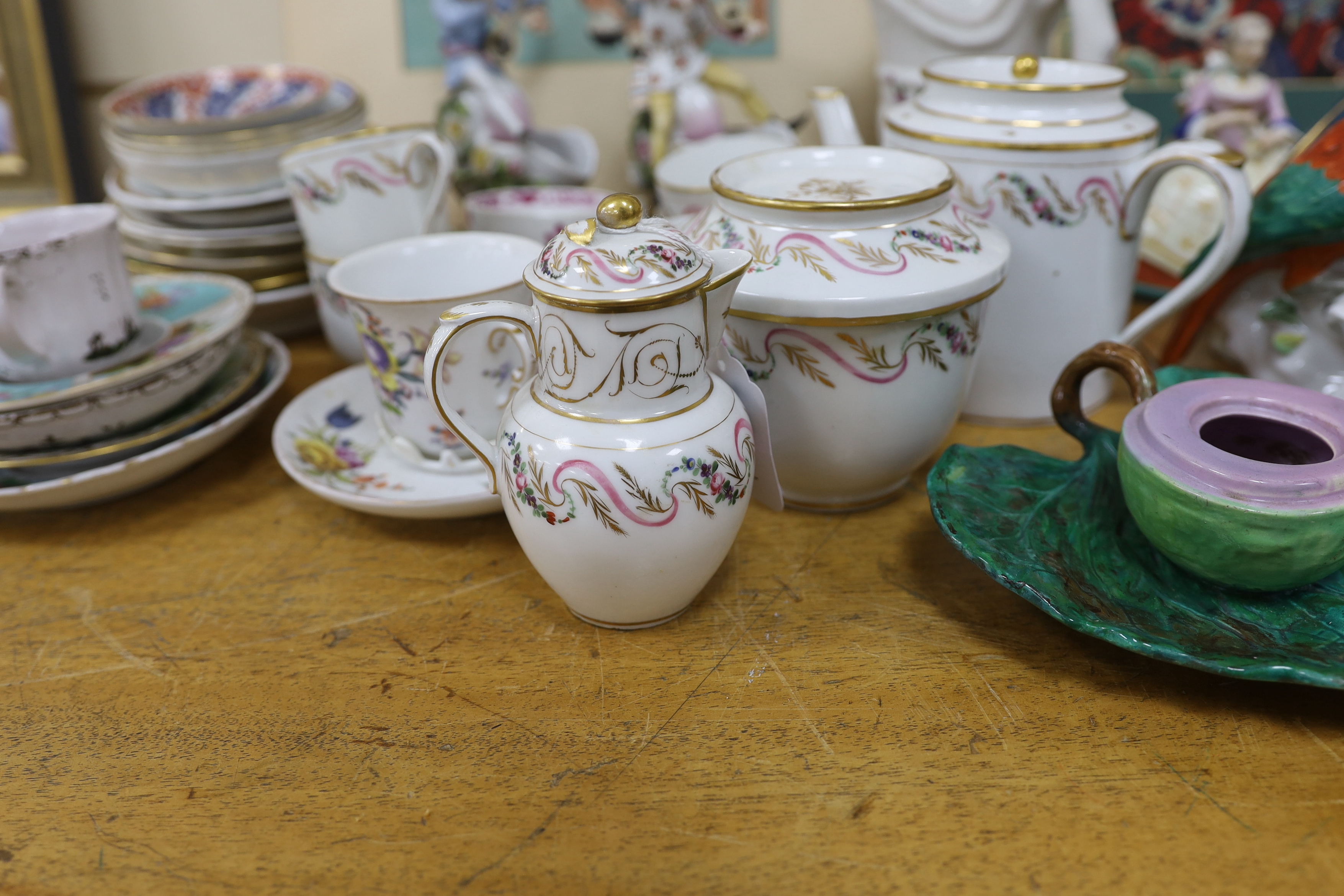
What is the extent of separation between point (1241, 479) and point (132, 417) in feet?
2.30

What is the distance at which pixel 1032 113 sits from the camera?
0.71m

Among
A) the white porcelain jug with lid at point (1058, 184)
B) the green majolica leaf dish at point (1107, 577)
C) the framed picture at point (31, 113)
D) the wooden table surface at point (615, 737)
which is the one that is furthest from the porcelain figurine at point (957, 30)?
the framed picture at point (31, 113)

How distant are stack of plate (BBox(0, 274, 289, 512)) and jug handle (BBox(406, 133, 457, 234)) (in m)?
0.17

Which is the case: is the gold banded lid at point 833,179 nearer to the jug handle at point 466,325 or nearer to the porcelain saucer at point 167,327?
the jug handle at point 466,325

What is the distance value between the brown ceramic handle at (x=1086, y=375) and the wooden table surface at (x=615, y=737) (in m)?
0.11

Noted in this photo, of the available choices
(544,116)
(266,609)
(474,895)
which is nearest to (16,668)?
(266,609)

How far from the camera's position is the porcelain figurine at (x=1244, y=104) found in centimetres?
99

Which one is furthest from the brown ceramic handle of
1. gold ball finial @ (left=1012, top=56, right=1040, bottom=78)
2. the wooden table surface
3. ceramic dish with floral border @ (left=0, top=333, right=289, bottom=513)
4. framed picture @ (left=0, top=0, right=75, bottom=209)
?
framed picture @ (left=0, top=0, right=75, bottom=209)

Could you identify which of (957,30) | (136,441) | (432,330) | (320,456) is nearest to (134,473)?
(136,441)

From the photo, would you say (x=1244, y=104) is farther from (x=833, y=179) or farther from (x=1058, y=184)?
(x=833, y=179)

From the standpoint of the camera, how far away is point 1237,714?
1.70 feet

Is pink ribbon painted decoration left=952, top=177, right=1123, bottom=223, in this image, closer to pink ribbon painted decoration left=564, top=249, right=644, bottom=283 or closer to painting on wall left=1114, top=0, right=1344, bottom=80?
pink ribbon painted decoration left=564, top=249, right=644, bottom=283

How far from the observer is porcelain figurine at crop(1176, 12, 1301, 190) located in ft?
3.26

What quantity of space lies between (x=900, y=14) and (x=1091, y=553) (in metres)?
0.64
